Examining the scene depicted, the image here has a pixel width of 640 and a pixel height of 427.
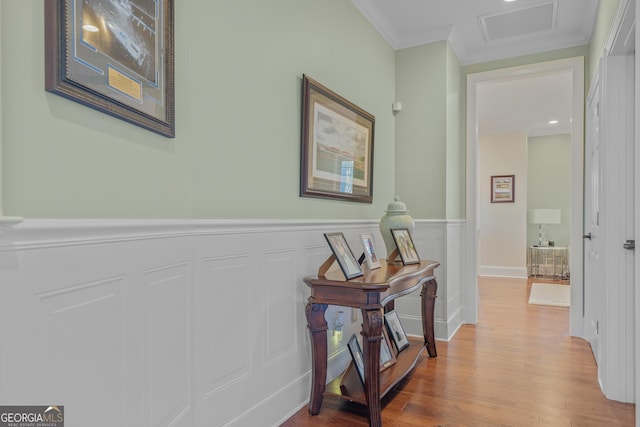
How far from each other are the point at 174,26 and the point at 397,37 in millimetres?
2620

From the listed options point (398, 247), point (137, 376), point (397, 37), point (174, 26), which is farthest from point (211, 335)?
point (397, 37)

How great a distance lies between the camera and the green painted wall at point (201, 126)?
0.94 metres

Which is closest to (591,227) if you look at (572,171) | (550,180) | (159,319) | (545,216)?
(572,171)

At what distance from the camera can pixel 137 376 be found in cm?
123

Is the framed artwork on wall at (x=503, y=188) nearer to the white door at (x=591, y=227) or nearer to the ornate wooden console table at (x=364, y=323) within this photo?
the white door at (x=591, y=227)

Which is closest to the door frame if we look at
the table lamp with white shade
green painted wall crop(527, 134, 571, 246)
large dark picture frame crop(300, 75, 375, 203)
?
large dark picture frame crop(300, 75, 375, 203)

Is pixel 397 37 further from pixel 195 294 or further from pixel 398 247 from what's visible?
pixel 195 294

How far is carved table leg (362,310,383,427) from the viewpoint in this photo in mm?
1914

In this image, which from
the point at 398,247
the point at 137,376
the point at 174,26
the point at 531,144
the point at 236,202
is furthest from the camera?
the point at 531,144

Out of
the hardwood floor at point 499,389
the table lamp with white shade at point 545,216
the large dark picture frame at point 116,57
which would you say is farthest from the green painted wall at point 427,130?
the table lamp with white shade at point 545,216

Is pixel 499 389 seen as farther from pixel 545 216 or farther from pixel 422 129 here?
pixel 545 216

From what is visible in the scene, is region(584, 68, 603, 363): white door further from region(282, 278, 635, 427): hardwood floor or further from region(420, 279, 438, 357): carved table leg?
region(420, 279, 438, 357): carved table leg

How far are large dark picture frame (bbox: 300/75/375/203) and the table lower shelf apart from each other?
1.09m

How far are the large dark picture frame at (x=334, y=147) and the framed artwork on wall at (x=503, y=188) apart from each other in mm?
5067
